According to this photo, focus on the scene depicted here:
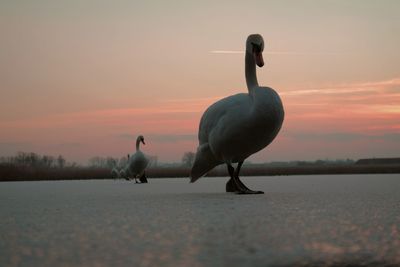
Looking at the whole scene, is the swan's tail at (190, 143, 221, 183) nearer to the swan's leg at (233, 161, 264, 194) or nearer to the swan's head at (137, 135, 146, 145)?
the swan's leg at (233, 161, 264, 194)

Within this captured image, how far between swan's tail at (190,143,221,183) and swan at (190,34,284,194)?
26mm

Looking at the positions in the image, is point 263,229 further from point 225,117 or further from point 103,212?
point 225,117

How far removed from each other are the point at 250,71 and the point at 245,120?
127cm

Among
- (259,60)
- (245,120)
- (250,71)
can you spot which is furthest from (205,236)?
(250,71)

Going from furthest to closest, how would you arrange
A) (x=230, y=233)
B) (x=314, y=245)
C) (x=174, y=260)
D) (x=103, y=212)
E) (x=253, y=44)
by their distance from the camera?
(x=253, y=44) → (x=103, y=212) → (x=230, y=233) → (x=314, y=245) → (x=174, y=260)

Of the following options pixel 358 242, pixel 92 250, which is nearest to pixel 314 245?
pixel 358 242

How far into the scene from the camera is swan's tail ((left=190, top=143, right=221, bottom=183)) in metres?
11.7

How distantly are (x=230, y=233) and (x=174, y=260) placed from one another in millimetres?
1407

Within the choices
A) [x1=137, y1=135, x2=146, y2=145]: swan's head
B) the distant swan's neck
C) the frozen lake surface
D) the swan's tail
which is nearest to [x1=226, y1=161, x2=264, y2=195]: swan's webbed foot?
the swan's tail

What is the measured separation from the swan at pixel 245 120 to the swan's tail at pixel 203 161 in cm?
3

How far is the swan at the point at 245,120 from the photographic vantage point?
33.3ft

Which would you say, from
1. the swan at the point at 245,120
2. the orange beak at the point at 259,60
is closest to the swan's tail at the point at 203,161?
the swan at the point at 245,120

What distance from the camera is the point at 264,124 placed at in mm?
10141

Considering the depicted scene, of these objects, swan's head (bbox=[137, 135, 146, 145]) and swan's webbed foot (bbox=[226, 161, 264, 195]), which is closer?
swan's webbed foot (bbox=[226, 161, 264, 195])
